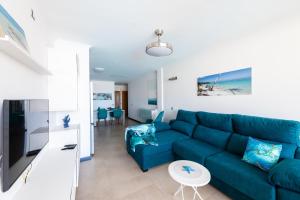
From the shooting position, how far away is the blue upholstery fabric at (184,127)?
290cm

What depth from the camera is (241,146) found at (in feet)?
6.50

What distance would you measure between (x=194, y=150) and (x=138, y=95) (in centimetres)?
511

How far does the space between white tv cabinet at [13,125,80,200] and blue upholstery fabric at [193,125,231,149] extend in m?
2.24

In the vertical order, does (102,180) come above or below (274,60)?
below

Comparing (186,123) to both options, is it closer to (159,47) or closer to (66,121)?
(159,47)

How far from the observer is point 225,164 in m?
1.70

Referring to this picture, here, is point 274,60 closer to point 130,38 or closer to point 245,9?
point 245,9

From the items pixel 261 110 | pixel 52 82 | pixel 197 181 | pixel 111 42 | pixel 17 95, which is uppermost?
pixel 111 42

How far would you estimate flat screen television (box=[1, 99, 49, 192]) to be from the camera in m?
0.76

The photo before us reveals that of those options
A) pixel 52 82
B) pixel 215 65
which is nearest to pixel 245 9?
pixel 215 65

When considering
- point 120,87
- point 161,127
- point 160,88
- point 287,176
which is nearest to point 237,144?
point 287,176

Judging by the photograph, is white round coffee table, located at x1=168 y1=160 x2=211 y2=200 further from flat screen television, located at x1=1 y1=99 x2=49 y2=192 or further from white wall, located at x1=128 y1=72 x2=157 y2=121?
white wall, located at x1=128 y1=72 x2=157 y2=121

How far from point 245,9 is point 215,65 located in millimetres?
1300

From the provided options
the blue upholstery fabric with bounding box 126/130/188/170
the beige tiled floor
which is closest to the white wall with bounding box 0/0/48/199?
the beige tiled floor
